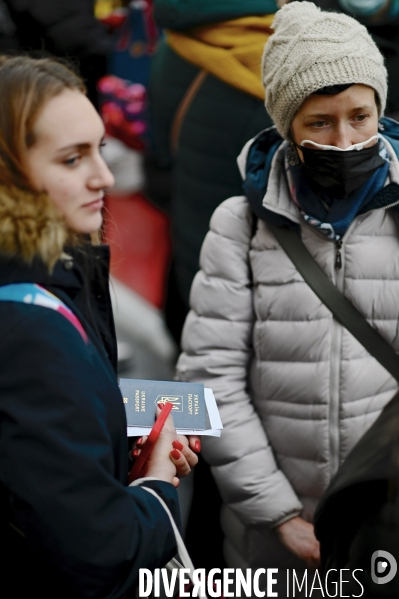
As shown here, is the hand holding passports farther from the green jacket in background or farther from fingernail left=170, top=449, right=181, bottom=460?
the green jacket in background

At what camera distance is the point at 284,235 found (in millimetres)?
1853

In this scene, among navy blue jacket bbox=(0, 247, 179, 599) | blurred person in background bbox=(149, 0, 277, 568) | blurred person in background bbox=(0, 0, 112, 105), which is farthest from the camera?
blurred person in background bbox=(0, 0, 112, 105)

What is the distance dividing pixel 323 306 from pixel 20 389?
33.3 inches

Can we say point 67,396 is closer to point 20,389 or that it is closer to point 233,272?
point 20,389

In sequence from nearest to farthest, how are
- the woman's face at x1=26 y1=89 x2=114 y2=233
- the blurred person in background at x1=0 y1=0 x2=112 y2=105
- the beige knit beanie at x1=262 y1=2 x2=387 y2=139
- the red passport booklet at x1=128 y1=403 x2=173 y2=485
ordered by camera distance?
1. the woman's face at x1=26 y1=89 x2=114 y2=233
2. the red passport booklet at x1=128 y1=403 x2=173 y2=485
3. the beige knit beanie at x1=262 y1=2 x2=387 y2=139
4. the blurred person in background at x1=0 y1=0 x2=112 y2=105

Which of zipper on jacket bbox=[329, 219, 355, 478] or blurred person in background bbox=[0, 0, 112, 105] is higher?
blurred person in background bbox=[0, 0, 112, 105]

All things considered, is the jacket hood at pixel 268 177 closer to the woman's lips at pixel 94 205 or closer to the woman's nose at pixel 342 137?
the woman's nose at pixel 342 137

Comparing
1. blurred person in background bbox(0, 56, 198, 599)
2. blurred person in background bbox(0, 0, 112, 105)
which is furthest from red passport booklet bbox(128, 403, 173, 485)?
blurred person in background bbox(0, 0, 112, 105)

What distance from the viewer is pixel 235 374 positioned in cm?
193

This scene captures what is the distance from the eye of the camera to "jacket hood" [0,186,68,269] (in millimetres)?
1270

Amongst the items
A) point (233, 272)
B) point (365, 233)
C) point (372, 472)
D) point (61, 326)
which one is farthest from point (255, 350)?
point (61, 326)

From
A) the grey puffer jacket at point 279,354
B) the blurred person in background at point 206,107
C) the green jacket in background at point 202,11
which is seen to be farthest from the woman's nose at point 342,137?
the green jacket in background at point 202,11

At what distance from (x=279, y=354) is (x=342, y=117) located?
564mm

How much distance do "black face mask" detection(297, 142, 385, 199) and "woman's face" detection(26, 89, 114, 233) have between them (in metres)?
0.52
